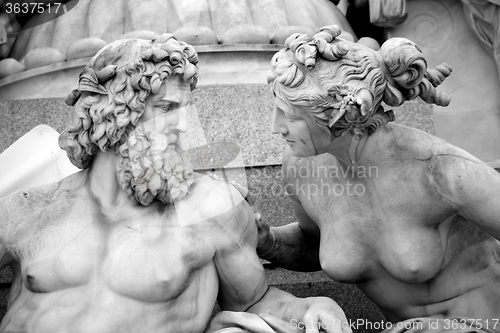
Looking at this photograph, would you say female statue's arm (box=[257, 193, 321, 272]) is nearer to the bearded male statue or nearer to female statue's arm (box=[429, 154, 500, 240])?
the bearded male statue

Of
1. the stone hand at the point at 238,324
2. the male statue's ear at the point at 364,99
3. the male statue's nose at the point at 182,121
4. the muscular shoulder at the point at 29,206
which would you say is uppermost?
the male statue's ear at the point at 364,99

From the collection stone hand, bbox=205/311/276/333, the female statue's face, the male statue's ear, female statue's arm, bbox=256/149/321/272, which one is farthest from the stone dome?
stone hand, bbox=205/311/276/333

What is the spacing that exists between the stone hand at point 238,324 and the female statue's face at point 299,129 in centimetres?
71

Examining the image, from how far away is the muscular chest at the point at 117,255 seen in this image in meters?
4.02

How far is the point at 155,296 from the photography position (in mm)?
4020

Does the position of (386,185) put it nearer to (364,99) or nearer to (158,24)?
(364,99)

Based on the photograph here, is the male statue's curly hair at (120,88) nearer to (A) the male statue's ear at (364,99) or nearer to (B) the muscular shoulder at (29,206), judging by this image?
(B) the muscular shoulder at (29,206)

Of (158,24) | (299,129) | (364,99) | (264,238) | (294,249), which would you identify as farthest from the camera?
(158,24)

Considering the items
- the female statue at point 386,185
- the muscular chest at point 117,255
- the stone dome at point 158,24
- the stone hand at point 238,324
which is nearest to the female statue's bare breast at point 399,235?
the female statue at point 386,185

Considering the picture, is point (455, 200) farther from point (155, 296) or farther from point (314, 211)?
point (155, 296)

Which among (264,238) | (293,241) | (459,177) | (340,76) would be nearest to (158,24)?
(293,241)

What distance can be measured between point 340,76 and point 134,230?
1047mm

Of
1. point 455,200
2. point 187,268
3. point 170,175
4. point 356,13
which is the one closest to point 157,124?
point 170,175

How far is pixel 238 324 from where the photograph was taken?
4.09 metres
